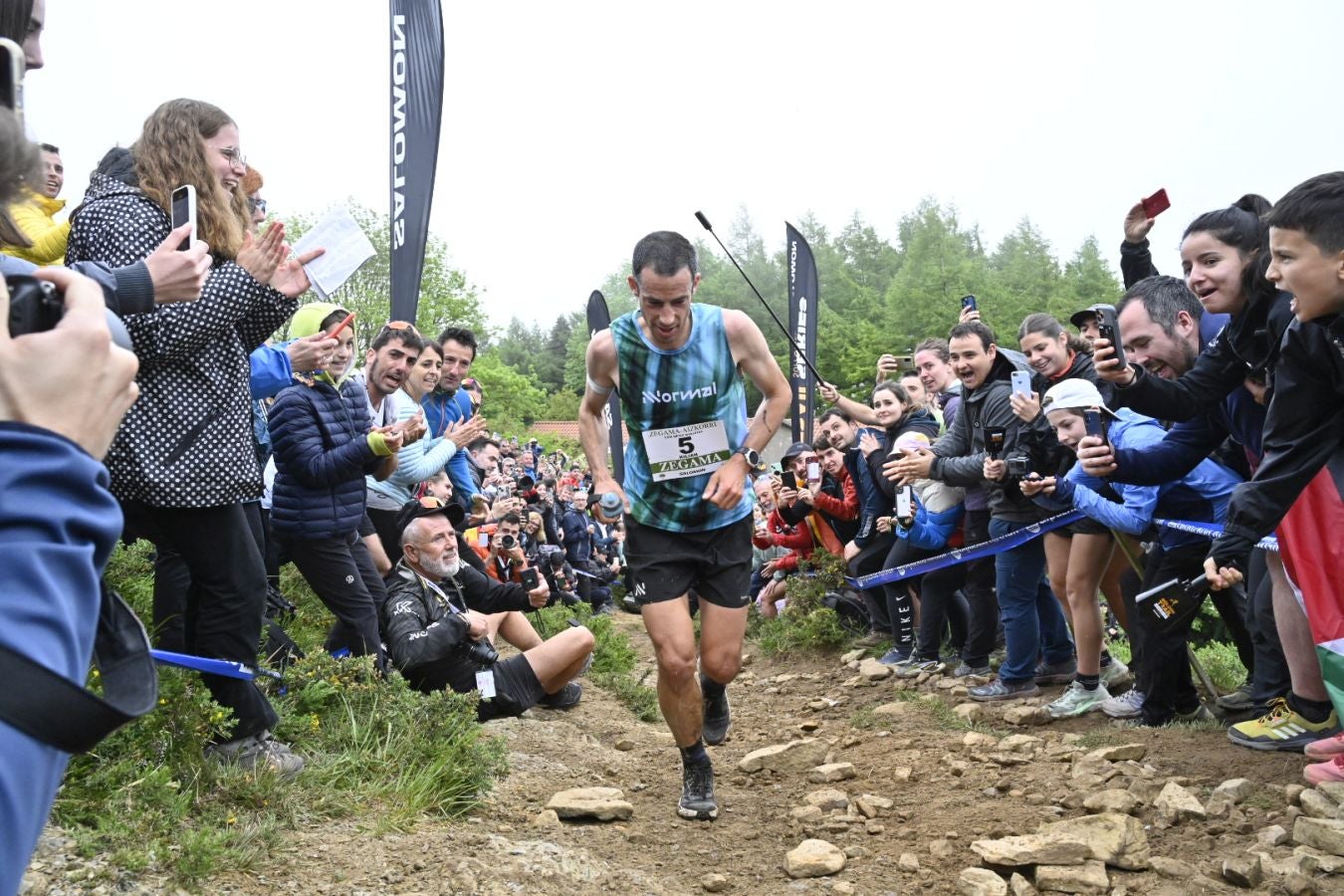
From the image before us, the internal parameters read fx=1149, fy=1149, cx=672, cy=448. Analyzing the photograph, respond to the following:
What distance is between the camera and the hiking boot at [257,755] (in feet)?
13.1

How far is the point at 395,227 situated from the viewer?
1044 cm

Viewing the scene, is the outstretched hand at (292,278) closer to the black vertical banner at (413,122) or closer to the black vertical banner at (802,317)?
the black vertical banner at (413,122)

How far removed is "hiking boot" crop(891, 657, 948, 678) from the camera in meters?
8.23

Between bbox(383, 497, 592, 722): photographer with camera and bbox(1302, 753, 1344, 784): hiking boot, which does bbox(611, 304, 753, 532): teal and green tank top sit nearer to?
bbox(383, 497, 592, 722): photographer with camera

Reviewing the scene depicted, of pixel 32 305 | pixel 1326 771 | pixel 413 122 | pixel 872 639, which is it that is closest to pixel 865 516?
pixel 872 639

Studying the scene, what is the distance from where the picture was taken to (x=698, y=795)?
504cm

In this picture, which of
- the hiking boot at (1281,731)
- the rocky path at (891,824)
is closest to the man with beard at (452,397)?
the rocky path at (891,824)

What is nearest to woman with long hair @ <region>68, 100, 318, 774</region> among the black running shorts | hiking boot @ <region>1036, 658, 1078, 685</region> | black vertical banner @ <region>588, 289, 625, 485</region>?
the black running shorts

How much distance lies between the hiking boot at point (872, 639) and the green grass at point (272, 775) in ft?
16.3

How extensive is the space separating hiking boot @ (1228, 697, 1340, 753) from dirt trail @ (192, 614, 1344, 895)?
8 centimetres

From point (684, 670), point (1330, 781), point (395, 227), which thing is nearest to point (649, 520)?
point (684, 670)

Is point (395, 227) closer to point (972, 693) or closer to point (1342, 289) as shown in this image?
point (972, 693)

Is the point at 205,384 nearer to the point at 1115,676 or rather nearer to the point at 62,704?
the point at 62,704

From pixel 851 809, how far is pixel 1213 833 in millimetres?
1439
